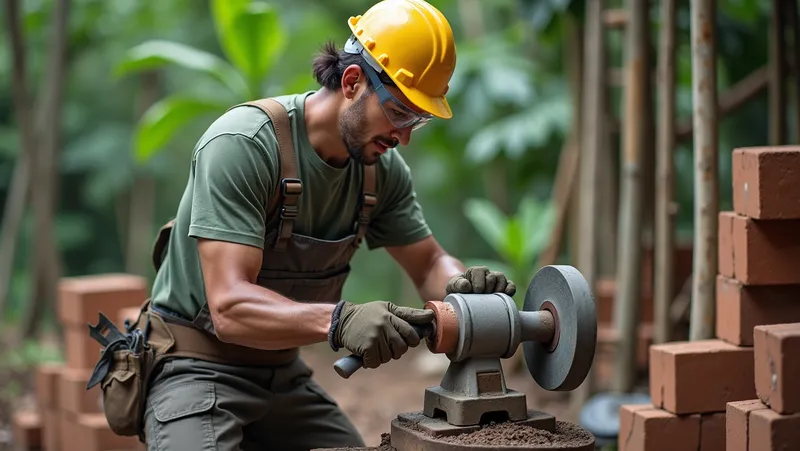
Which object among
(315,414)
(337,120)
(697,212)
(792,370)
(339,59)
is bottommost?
(315,414)

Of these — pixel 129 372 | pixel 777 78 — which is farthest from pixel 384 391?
pixel 129 372

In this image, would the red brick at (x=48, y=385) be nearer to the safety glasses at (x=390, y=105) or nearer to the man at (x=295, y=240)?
the man at (x=295, y=240)

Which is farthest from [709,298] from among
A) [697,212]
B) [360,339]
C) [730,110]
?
[730,110]

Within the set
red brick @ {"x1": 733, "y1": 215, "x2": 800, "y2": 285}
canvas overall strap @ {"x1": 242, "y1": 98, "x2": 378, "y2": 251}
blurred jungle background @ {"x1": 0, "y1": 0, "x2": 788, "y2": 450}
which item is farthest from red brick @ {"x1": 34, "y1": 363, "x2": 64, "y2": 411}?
red brick @ {"x1": 733, "y1": 215, "x2": 800, "y2": 285}

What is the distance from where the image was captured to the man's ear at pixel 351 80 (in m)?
3.11

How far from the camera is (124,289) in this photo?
532cm

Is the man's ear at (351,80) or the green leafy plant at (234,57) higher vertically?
the green leafy plant at (234,57)

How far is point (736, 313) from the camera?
336 cm

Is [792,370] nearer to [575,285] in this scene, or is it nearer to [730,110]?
[575,285]

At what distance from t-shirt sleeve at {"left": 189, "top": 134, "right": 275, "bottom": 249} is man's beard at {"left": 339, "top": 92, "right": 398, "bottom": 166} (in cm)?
28

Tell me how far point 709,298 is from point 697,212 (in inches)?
13.3

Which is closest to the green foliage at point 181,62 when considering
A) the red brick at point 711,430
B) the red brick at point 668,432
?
the red brick at point 668,432

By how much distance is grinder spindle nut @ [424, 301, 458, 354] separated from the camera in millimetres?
2650

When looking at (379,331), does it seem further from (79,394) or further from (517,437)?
(79,394)
